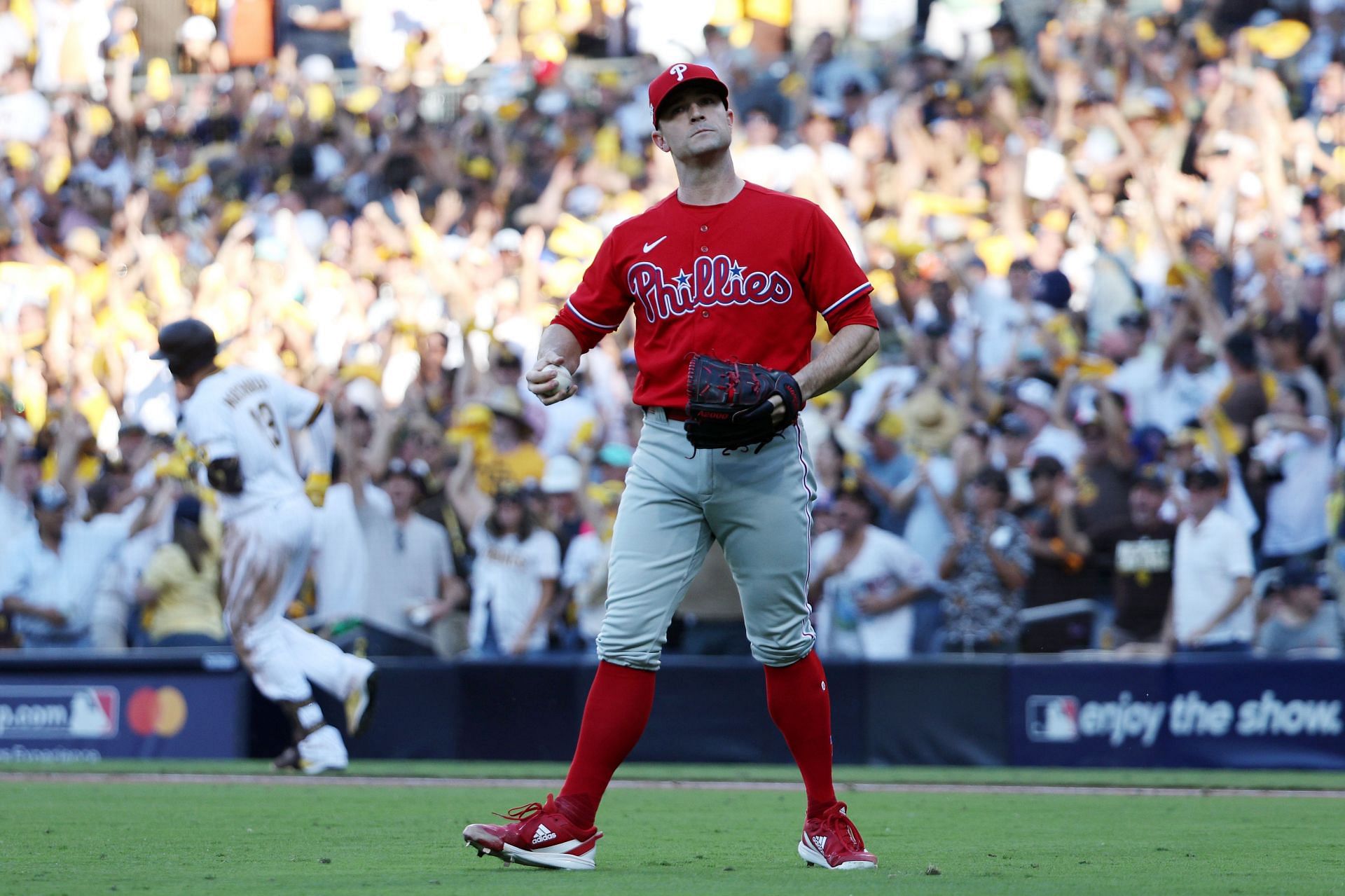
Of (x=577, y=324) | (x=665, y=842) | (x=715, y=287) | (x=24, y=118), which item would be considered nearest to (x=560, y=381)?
(x=577, y=324)

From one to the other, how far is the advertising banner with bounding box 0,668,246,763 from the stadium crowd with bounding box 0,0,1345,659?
16.2 inches

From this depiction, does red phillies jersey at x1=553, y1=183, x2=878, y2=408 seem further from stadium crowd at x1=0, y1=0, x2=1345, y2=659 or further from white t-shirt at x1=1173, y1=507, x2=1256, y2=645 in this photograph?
white t-shirt at x1=1173, y1=507, x2=1256, y2=645

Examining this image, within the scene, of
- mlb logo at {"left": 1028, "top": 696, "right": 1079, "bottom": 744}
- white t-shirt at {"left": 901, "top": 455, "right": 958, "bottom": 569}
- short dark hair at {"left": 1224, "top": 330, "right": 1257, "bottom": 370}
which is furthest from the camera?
short dark hair at {"left": 1224, "top": 330, "right": 1257, "bottom": 370}

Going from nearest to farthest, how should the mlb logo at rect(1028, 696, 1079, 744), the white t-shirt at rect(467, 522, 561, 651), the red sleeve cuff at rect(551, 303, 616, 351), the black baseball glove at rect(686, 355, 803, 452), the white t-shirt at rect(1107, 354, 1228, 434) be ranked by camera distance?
1. the black baseball glove at rect(686, 355, 803, 452)
2. the red sleeve cuff at rect(551, 303, 616, 351)
3. the mlb logo at rect(1028, 696, 1079, 744)
4. the white t-shirt at rect(467, 522, 561, 651)
5. the white t-shirt at rect(1107, 354, 1228, 434)

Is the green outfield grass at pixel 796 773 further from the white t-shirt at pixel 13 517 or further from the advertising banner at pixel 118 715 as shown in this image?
the white t-shirt at pixel 13 517

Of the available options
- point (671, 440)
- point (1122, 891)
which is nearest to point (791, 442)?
point (671, 440)

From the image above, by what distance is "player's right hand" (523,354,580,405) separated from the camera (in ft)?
16.2

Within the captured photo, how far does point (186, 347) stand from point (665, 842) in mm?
4517

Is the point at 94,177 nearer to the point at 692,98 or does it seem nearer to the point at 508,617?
the point at 508,617

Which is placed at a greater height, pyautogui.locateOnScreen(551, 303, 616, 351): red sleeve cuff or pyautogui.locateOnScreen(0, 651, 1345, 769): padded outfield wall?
pyautogui.locateOnScreen(551, 303, 616, 351): red sleeve cuff

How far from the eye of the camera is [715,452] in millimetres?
5000

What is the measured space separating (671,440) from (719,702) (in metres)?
5.93

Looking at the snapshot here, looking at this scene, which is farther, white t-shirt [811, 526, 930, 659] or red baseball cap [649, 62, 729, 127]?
white t-shirt [811, 526, 930, 659]

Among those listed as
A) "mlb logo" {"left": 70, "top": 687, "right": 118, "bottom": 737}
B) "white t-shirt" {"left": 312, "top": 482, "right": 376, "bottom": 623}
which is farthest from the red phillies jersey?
"mlb logo" {"left": 70, "top": 687, "right": 118, "bottom": 737}
